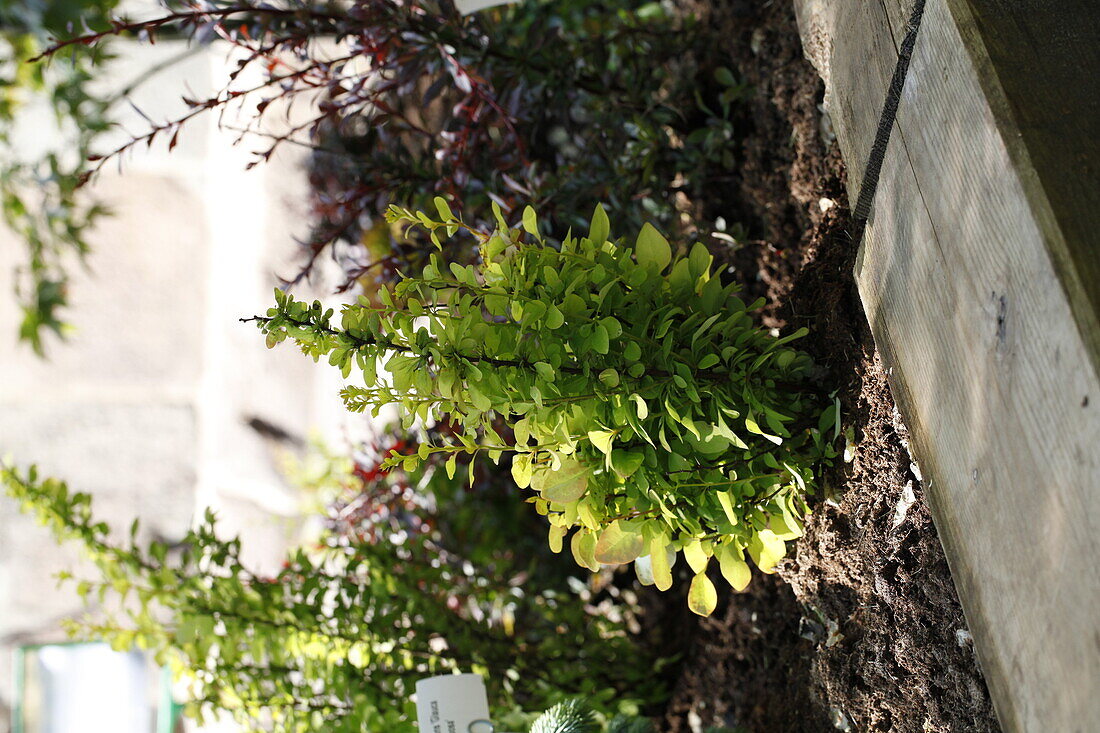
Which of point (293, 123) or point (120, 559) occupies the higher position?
point (293, 123)

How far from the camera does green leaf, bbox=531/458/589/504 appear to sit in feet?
2.93

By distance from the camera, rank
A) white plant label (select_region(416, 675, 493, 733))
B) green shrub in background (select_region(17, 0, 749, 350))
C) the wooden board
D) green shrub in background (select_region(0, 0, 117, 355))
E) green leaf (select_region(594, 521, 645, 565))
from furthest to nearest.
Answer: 1. green shrub in background (select_region(0, 0, 117, 355))
2. green shrub in background (select_region(17, 0, 749, 350))
3. white plant label (select_region(416, 675, 493, 733))
4. green leaf (select_region(594, 521, 645, 565))
5. the wooden board

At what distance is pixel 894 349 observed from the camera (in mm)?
871

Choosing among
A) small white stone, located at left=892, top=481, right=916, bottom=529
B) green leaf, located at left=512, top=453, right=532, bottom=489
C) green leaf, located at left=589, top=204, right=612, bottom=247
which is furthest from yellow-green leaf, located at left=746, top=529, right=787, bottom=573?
green leaf, located at left=589, top=204, right=612, bottom=247

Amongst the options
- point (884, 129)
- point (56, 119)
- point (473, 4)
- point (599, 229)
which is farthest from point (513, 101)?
point (56, 119)

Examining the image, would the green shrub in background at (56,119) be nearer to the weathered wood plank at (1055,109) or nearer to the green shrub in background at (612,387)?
the green shrub in background at (612,387)

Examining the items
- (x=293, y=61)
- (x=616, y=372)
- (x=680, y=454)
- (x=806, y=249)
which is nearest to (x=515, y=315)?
(x=616, y=372)

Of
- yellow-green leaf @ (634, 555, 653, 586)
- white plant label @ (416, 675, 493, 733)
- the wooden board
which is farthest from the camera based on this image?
white plant label @ (416, 675, 493, 733)

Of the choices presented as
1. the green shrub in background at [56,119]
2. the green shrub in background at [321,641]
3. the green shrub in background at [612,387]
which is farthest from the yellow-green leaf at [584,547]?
the green shrub in background at [56,119]

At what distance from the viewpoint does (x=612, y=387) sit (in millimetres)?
873

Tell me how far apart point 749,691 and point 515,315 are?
0.76 metres

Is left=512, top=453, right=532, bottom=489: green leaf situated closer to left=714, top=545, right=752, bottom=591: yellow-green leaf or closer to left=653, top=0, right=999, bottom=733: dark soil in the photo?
left=714, top=545, right=752, bottom=591: yellow-green leaf

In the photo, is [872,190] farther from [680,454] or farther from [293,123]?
[293,123]

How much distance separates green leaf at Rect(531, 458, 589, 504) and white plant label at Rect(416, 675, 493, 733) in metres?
0.40
